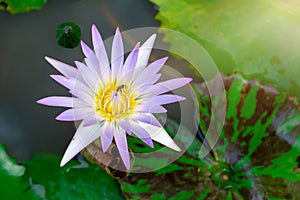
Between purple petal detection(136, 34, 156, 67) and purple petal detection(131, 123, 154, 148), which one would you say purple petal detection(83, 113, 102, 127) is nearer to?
purple petal detection(131, 123, 154, 148)

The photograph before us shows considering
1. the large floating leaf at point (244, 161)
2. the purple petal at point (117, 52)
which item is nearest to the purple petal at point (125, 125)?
the purple petal at point (117, 52)

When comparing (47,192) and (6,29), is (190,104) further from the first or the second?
(6,29)

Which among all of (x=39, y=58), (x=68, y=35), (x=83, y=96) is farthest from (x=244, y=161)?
(x=39, y=58)

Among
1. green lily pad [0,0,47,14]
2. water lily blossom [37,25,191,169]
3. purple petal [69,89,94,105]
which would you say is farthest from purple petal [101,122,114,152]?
green lily pad [0,0,47,14]

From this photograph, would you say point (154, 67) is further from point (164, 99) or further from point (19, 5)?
point (19, 5)

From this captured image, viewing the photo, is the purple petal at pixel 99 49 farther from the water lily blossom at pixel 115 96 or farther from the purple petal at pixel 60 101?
the purple petal at pixel 60 101

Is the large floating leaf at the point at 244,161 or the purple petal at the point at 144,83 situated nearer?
the purple petal at the point at 144,83
